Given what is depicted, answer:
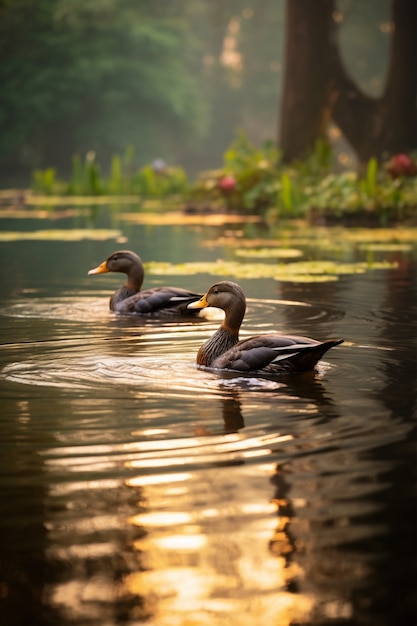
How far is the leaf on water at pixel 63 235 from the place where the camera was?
20.2 m

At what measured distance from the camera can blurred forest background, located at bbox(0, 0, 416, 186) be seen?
56.1m

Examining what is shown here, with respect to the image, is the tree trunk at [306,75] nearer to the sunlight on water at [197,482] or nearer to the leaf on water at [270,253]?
the leaf on water at [270,253]

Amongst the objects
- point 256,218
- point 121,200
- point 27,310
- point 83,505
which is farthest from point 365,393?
point 121,200

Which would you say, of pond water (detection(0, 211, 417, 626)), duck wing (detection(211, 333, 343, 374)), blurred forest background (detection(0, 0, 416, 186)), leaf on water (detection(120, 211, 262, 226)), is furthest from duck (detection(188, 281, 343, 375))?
blurred forest background (detection(0, 0, 416, 186))

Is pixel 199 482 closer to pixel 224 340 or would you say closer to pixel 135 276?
pixel 224 340

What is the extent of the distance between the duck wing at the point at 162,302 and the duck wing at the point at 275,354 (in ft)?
9.57

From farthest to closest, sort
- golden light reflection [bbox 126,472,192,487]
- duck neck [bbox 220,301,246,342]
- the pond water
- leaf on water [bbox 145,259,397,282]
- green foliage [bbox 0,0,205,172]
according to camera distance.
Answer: green foliage [bbox 0,0,205,172] → leaf on water [bbox 145,259,397,282] → duck neck [bbox 220,301,246,342] → golden light reflection [bbox 126,472,192,487] → the pond water

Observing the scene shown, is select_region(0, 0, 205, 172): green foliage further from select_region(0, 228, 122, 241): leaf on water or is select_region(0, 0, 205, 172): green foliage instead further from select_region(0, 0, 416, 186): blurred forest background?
select_region(0, 228, 122, 241): leaf on water

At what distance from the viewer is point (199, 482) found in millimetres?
4938

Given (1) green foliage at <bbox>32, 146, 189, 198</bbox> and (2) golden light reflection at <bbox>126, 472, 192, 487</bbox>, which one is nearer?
(2) golden light reflection at <bbox>126, 472, 192, 487</bbox>

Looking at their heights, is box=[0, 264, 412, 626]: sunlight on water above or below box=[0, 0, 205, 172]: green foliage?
below

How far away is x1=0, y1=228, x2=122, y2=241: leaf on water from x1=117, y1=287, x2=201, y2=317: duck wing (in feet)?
29.7

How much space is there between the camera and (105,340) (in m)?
8.99

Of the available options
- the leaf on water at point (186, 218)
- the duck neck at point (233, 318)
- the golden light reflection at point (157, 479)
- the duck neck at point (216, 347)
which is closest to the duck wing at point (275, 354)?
the duck neck at point (216, 347)
